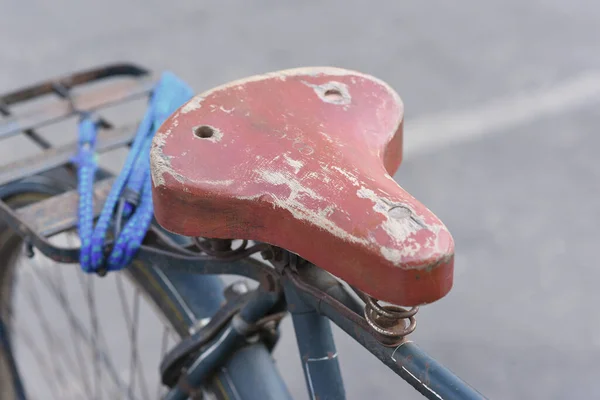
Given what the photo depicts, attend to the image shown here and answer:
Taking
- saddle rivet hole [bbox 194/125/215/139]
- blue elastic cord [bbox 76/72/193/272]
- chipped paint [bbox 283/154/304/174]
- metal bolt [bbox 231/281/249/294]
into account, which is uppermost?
chipped paint [bbox 283/154/304/174]

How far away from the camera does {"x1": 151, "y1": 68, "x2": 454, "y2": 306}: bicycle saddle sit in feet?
2.03

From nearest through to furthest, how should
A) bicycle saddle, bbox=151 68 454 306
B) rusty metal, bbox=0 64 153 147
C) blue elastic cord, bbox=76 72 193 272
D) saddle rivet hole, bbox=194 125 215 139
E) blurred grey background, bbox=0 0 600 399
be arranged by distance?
bicycle saddle, bbox=151 68 454 306 → saddle rivet hole, bbox=194 125 215 139 → blue elastic cord, bbox=76 72 193 272 → rusty metal, bbox=0 64 153 147 → blurred grey background, bbox=0 0 600 399

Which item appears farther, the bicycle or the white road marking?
the white road marking

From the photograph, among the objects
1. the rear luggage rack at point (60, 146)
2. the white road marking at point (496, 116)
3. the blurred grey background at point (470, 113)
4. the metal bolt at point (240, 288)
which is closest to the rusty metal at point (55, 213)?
the rear luggage rack at point (60, 146)

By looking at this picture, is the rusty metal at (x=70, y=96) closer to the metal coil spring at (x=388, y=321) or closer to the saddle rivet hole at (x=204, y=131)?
the saddle rivet hole at (x=204, y=131)

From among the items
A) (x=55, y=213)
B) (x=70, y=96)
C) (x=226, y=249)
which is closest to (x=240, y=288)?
(x=226, y=249)

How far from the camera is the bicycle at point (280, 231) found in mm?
633

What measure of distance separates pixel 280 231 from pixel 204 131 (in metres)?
0.13

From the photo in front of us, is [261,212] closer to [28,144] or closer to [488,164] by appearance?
[488,164]

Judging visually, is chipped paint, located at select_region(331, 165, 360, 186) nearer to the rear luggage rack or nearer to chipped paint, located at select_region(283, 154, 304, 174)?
chipped paint, located at select_region(283, 154, 304, 174)

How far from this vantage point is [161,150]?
0.73m

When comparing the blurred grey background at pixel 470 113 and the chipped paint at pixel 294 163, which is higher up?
the chipped paint at pixel 294 163

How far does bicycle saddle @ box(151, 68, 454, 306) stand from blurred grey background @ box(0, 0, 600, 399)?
1.41 m

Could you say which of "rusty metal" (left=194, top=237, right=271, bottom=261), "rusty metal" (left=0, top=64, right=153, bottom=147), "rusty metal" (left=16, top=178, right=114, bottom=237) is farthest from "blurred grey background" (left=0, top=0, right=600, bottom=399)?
"rusty metal" (left=194, top=237, right=271, bottom=261)
